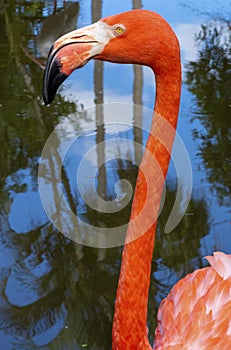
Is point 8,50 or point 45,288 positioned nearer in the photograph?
point 45,288

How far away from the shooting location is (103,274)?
3016mm

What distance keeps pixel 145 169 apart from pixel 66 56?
407mm

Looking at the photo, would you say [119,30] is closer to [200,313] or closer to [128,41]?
[128,41]

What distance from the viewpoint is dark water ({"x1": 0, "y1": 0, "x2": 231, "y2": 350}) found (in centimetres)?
282

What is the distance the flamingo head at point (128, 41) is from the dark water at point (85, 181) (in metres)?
1.46

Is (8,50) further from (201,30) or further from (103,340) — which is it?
(103,340)

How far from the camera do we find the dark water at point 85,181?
2.82 metres

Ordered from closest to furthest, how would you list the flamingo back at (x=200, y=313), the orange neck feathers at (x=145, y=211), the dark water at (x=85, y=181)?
the orange neck feathers at (x=145, y=211)
the flamingo back at (x=200, y=313)
the dark water at (x=85, y=181)

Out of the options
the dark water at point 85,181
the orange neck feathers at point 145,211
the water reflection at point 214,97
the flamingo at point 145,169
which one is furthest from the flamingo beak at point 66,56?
the water reflection at point 214,97

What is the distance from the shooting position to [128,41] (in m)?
1.61

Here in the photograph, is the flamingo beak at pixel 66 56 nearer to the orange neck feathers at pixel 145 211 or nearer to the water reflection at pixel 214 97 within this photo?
the orange neck feathers at pixel 145 211

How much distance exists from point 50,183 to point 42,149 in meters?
0.44

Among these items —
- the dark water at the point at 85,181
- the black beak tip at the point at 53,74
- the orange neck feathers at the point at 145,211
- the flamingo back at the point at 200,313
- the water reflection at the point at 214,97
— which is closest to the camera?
the black beak tip at the point at 53,74

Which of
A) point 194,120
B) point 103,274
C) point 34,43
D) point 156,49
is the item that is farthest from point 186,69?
point 156,49
